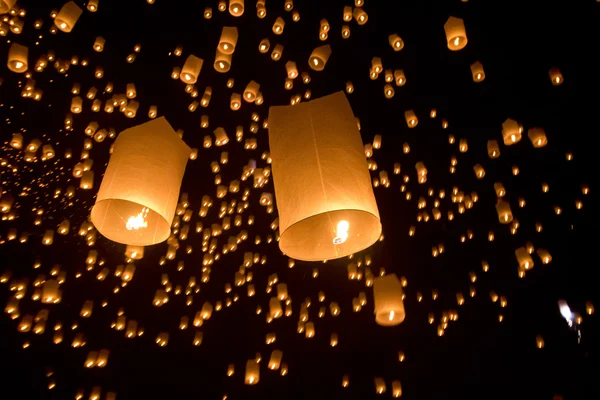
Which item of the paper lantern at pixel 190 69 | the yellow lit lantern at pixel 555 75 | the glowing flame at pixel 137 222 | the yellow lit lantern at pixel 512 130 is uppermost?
the yellow lit lantern at pixel 555 75

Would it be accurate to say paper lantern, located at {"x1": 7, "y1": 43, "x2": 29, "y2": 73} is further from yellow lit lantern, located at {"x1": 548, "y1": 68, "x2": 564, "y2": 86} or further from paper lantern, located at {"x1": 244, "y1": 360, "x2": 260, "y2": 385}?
yellow lit lantern, located at {"x1": 548, "y1": 68, "x2": 564, "y2": 86}

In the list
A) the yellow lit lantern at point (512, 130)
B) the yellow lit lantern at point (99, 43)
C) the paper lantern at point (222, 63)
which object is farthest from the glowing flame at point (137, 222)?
the yellow lit lantern at point (512, 130)

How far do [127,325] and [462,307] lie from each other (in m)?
3.73

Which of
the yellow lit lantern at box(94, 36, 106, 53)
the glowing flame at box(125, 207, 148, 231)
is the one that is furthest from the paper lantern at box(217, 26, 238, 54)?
the yellow lit lantern at box(94, 36, 106, 53)

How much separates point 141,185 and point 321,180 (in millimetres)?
861

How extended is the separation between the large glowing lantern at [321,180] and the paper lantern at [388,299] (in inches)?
39.1

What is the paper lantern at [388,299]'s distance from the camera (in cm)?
311

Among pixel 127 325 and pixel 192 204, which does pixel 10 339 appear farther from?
pixel 192 204

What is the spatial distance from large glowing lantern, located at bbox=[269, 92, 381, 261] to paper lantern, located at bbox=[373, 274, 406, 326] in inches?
39.1

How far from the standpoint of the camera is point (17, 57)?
8.73 ft

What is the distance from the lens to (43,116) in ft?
13.4

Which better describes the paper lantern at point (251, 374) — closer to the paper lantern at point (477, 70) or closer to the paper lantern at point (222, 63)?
the paper lantern at point (222, 63)

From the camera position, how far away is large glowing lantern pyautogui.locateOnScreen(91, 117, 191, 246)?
2150 mm

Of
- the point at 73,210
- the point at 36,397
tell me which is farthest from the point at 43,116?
the point at 36,397
